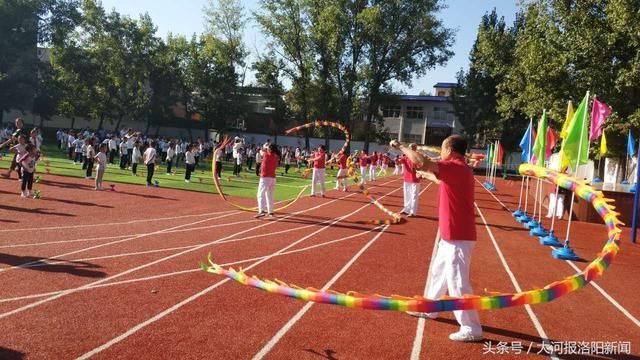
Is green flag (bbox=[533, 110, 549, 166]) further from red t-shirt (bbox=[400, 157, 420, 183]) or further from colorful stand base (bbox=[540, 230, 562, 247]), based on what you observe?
red t-shirt (bbox=[400, 157, 420, 183])

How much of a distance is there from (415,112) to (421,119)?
1397mm

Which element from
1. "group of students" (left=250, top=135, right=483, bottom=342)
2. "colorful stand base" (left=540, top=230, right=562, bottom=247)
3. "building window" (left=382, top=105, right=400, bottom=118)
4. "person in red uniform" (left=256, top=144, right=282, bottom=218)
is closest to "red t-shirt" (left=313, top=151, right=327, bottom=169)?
"person in red uniform" (left=256, top=144, right=282, bottom=218)

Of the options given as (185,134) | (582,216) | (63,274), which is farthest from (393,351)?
(185,134)

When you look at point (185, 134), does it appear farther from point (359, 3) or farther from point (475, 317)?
point (475, 317)

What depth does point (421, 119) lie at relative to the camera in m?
65.4

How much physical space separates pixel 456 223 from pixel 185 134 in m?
65.8

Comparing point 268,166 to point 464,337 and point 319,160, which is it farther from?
point 464,337

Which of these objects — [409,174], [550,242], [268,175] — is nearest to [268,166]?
[268,175]

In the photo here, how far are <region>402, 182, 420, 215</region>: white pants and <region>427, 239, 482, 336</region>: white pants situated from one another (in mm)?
10568

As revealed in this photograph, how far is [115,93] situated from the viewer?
54.8 metres

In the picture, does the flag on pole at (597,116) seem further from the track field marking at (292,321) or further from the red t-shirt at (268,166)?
the red t-shirt at (268,166)

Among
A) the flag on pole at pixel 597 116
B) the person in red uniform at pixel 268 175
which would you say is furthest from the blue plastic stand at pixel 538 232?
the person in red uniform at pixel 268 175

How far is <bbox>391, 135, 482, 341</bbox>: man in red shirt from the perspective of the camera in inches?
218

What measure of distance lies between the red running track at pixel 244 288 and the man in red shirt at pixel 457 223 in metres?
0.35
